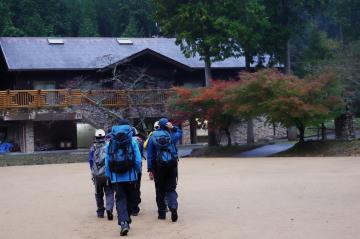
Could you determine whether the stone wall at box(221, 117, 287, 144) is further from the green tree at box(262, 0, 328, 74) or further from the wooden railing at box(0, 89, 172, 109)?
the wooden railing at box(0, 89, 172, 109)

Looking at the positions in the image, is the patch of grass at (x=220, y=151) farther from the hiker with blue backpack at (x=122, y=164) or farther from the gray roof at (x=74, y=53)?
the hiker with blue backpack at (x=122, y=164)

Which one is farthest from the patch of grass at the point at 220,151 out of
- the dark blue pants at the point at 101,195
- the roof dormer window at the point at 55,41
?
the dark blue pants at the point at 101,195

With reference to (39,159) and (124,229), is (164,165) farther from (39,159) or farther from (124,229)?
(39,159)

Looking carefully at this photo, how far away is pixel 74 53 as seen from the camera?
123 feet

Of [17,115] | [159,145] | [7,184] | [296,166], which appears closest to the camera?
[159,145]

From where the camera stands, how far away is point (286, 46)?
112 ft

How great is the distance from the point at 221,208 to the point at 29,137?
83.3 feet

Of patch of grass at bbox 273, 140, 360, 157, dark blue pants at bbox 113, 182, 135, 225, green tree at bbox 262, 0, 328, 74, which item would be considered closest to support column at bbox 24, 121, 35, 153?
green tree at bbox 262, 0, 328, 74

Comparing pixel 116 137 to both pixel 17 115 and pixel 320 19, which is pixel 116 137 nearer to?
pixel 17 115

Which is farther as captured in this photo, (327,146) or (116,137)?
(327,146)

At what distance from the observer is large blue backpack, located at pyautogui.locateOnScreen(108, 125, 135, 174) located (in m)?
8.16

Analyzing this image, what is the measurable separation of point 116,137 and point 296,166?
440 inches

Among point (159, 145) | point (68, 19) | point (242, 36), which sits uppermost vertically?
point (68, 19)

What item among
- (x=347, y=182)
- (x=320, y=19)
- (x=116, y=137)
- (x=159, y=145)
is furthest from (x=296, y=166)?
(x=320, y=19)
